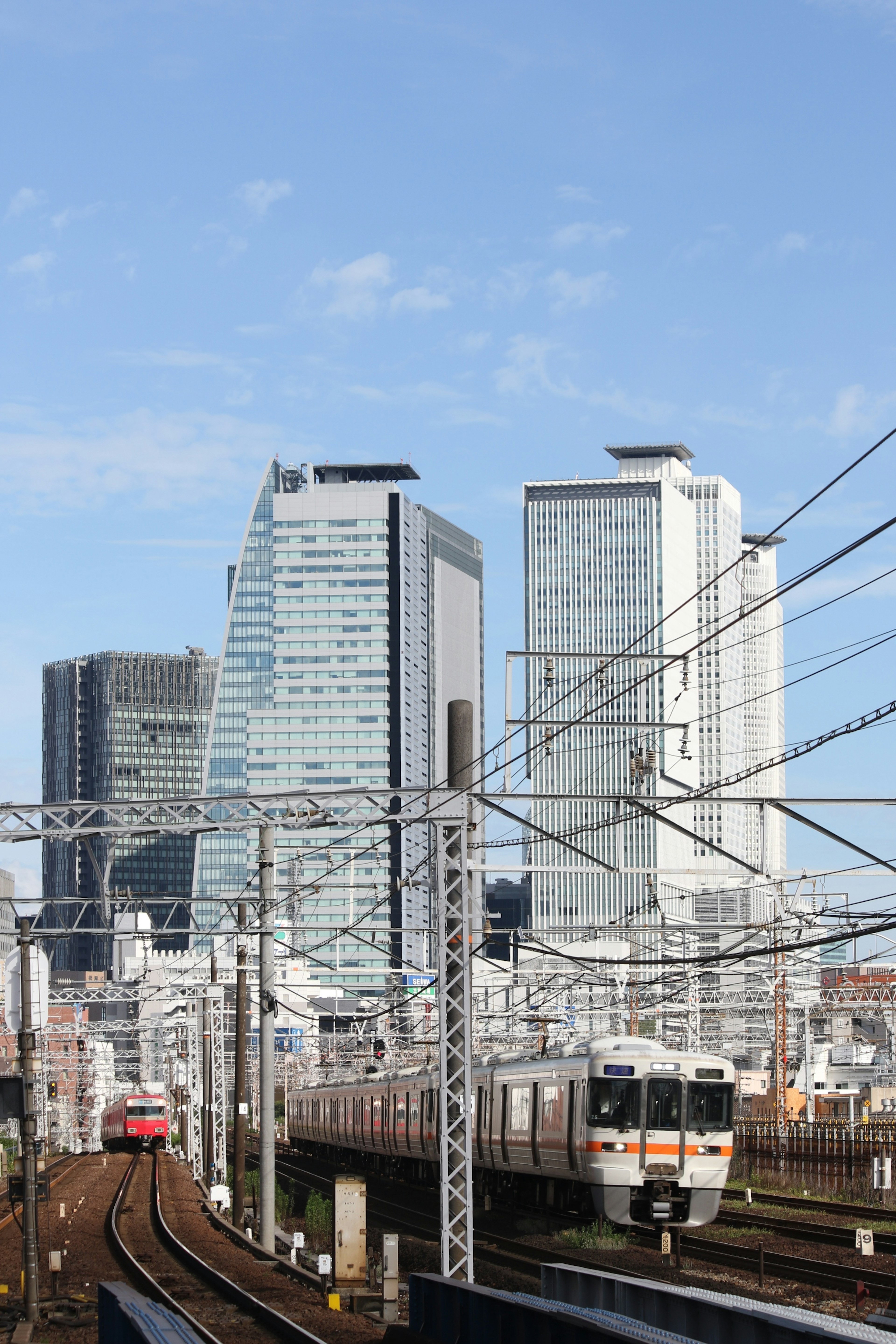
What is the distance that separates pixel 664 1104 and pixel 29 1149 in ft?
36.6

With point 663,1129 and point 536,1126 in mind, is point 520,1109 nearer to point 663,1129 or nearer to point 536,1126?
point 536,1126

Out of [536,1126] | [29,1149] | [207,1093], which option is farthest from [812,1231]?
[207,1093]

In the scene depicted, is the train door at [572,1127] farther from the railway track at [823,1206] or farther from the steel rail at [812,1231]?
the railway track at [823,1206]

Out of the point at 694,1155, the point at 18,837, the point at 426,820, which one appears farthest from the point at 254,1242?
the point at 426,820

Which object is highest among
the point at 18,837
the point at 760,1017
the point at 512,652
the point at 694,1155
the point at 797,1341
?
the point at 512,652

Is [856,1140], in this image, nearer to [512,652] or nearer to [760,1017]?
[512,652]

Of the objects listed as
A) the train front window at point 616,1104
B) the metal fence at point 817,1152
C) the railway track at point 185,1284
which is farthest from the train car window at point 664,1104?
the metal fence at point 817,1152

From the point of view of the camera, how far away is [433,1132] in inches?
1543

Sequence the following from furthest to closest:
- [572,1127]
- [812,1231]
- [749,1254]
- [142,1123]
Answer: [142,1123] → [572,1127] → [812,1231] → [749,1254]

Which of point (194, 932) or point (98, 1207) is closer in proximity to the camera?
point (194, 932)

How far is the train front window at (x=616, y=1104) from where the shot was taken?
2623 cm

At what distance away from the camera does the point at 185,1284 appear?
2328 centimetres

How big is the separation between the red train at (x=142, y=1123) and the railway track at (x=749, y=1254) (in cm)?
3919

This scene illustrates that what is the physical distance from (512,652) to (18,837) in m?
7.51
